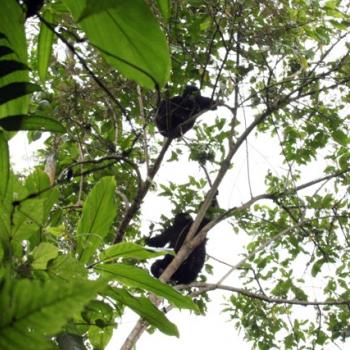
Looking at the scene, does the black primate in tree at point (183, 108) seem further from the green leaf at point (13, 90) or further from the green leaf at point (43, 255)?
the green leaf at point (13, 90)

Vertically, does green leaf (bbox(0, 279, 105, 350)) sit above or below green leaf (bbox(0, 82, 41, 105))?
below

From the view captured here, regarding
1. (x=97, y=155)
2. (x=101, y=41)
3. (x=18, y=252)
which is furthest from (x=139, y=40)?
(x=97, y=155)

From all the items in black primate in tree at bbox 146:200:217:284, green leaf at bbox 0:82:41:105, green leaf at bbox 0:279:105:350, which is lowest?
green leaf at bbox 0:279:105:350

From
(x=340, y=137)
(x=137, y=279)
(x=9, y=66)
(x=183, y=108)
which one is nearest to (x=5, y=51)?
(x=9, y=66)

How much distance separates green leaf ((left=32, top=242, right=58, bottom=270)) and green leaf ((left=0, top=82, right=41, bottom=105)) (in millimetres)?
224

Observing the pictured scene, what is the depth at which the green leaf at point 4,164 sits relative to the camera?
552mm

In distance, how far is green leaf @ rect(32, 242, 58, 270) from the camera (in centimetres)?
64

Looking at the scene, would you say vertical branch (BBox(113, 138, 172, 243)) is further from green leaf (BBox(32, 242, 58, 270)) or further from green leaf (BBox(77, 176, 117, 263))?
green leaf (BBox(32, 242, 58, 270))

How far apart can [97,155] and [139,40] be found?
2.88 m

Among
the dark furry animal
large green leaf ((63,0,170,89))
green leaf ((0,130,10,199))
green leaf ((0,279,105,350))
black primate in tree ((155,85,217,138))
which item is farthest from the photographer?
the dark furry animal

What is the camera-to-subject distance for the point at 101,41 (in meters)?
0.46

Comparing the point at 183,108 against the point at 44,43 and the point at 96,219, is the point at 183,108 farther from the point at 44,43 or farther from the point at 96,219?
the point at 44,43

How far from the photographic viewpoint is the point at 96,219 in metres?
0.95

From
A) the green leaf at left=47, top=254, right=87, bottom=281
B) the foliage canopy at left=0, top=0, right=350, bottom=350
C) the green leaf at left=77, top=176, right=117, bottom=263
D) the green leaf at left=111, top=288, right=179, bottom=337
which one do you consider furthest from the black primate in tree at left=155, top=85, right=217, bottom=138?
the green leaf at left=47, top=254, right=87, bottom=281
